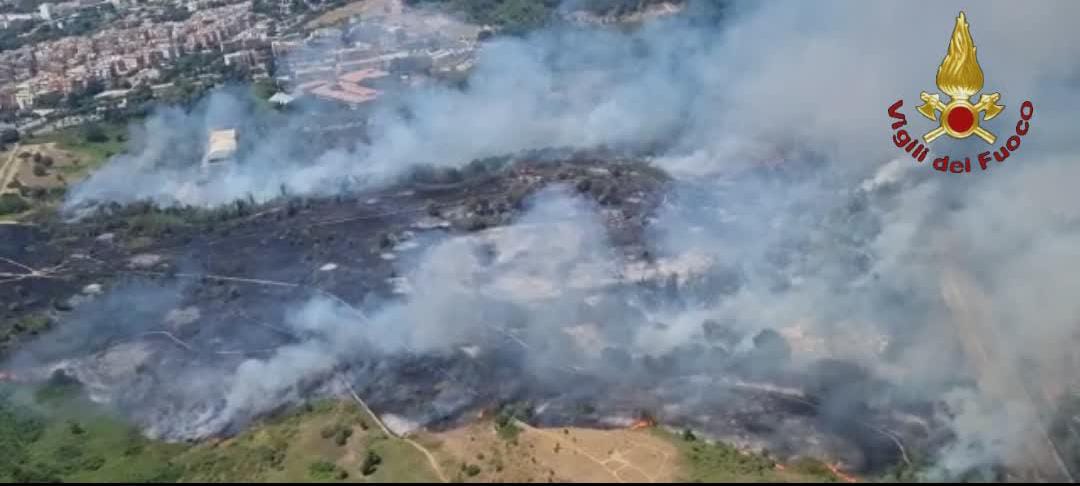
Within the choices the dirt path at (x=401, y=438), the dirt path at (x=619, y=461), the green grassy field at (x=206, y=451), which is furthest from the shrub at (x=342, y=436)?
the dirt path at (x=619, y=461)

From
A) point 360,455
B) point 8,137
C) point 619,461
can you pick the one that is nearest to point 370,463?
point 360,455

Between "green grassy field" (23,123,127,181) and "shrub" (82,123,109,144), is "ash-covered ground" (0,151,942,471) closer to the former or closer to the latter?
"green grassy field" (23,123,127,181)

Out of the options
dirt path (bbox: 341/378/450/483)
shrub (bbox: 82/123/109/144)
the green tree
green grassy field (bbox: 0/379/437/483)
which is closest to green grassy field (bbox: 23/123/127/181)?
shrub (bbox: 82/123/109/144)

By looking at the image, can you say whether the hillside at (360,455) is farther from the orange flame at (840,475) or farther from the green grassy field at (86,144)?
the green grassy field at (86,144)

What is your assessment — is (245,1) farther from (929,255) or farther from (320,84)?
(929,255)

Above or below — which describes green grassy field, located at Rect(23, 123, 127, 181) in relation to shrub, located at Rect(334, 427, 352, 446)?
below

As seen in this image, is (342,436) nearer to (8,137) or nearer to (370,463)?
(370,463)
